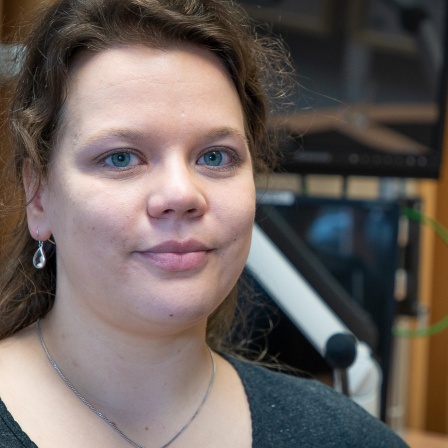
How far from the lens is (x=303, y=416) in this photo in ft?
3.59

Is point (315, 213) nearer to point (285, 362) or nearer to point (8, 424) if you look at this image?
point (285, 362)

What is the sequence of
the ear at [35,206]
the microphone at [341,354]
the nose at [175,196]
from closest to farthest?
the nose at [175,196], the ear at [35,206], the microphone at [341,354]

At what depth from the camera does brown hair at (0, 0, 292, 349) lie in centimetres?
93

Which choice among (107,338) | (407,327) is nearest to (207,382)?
(107,338)

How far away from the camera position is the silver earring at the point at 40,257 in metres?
1.01

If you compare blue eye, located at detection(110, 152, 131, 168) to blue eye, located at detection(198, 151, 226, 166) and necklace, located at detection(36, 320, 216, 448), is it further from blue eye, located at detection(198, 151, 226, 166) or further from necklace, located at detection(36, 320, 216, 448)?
necklace, located at detection(36, 320, 216, 448)

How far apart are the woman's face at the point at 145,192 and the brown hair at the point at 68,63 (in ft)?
0.06

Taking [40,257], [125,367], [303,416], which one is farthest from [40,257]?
[303,416]

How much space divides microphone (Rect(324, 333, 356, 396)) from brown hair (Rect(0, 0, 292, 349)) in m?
0.32

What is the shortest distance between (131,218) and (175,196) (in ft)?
0.16

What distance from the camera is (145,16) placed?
925mm

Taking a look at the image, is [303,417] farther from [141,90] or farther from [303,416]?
[141,90]

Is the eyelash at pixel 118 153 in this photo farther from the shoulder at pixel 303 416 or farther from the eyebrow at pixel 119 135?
the shoulder at pixel 303 416

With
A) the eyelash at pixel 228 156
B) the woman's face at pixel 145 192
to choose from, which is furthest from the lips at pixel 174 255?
the eyelash at pixel 228 156
